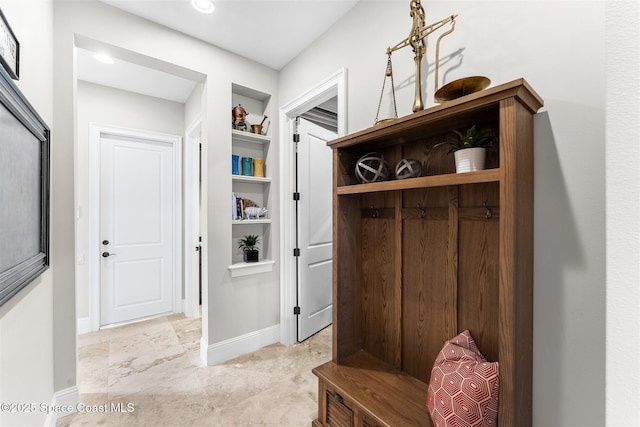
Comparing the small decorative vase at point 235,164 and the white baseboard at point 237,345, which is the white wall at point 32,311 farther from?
the small decorative vase at point 235,164

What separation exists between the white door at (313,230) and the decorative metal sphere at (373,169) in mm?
1260

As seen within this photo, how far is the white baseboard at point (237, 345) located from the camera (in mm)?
2342

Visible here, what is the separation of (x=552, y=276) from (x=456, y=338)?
46cm

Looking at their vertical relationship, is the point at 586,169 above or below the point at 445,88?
below

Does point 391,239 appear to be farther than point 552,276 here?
Yes

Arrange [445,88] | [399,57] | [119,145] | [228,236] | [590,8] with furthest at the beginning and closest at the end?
[119,145] → [228,236] → [399,57] → [445,88] → [590,8]

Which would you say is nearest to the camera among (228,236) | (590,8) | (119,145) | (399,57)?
(590,8)

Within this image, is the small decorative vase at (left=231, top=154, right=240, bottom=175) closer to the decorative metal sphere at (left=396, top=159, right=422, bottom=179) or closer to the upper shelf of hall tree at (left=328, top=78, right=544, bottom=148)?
the upper shelf of hall tree at (left=328, top=78, right=544, bottom=148)

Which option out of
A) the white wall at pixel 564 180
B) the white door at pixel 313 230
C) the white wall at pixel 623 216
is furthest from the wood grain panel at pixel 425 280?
the white door at pixel 313 230

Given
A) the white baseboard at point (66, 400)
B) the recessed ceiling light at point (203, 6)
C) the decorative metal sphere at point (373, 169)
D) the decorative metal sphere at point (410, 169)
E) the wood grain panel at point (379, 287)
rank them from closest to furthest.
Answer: the decorative metal sphere at point (410, 169), the decorative metal sphere at point (373, 169), the wood grain panel at point (379, 287), the white baseboard at point (66, 400), the recessed ceiling light at point (203, 6)

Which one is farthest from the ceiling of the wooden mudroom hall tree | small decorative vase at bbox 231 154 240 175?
the wooden mudroom hall tree

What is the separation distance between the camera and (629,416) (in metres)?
0.47

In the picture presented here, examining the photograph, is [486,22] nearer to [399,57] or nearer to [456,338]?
[399,57]

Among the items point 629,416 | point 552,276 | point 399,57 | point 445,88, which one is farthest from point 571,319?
point 399,57
